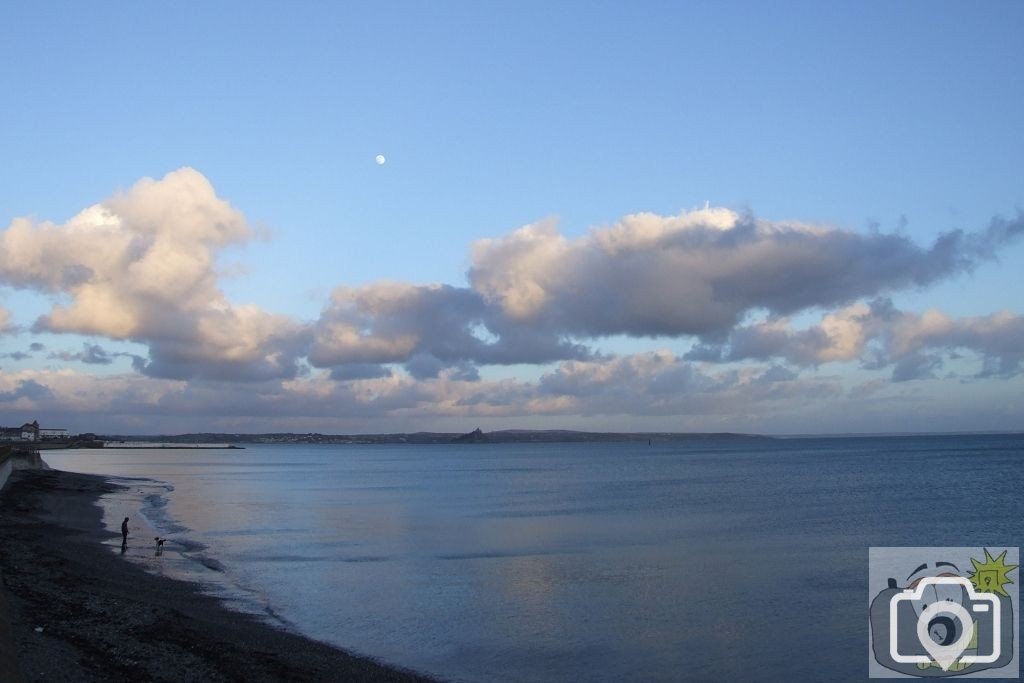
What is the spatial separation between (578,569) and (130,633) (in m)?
19.2

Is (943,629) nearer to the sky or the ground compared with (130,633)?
nearer to the ground

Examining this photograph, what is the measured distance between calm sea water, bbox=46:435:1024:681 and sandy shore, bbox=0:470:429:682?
1903mm

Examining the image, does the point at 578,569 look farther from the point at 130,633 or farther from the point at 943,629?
the point at 130,633

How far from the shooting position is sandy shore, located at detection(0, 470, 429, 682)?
1523cm

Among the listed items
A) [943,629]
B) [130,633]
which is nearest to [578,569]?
[943,629]

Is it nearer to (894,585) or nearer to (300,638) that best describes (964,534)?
(894,585)

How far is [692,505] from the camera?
62.3 metres

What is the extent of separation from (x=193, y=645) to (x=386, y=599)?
34.1ft

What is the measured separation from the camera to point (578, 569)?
3359cm

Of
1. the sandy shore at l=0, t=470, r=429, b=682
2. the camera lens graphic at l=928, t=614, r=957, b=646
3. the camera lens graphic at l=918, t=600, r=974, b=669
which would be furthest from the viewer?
the camera lens graphic at l=928, t=614, r=957, b=646

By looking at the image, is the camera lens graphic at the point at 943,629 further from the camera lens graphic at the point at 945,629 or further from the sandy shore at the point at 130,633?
the sandy shore at the point at 130,633

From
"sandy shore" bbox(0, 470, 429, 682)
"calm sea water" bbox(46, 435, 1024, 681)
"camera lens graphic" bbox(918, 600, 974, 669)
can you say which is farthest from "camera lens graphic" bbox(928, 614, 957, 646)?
"sandy shore" bbox(0, 470, 429, 682)

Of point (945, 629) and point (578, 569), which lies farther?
point (578, 569)

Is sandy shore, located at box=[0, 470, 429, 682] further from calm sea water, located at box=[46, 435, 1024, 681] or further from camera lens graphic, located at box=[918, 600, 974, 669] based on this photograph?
camera lens graphic, located at box=[918, 600, 974, 669]
